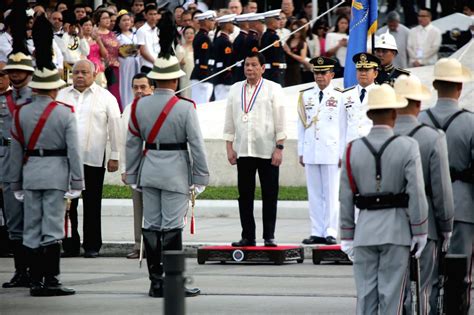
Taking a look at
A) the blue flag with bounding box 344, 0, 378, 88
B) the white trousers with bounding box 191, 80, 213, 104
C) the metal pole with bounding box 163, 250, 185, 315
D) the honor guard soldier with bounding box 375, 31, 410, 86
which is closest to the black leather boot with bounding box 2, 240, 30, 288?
the honor guard soldier with bounding box 375, 31, 410, 86

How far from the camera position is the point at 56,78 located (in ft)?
45.5

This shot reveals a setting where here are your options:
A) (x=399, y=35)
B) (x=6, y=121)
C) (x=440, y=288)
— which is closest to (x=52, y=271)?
(x=6, y=121)

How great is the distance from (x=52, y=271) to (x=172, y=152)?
163cm

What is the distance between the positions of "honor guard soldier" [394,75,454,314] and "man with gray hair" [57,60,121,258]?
248 inches

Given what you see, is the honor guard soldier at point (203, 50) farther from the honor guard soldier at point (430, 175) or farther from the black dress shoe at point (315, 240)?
the honor guard soldier at point (430, 175)

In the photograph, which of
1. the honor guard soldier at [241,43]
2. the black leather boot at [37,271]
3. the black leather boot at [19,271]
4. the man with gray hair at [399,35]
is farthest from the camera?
the man with gray hair at [399,35]

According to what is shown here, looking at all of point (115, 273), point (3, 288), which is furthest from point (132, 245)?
point (3, 288)

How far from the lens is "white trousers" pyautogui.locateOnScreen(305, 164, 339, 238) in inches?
679

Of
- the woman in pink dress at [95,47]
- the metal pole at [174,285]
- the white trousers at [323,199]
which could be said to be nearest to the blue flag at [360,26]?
the white trousers at [323,199]

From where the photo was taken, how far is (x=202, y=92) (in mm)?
26422

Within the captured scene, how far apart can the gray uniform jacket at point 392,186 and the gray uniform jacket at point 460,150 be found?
144 cm

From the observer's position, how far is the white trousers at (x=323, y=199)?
17.2 m

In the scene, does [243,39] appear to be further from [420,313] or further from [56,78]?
[420,313]

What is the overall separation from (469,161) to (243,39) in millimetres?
13384
